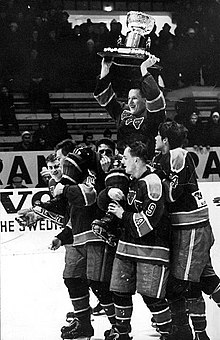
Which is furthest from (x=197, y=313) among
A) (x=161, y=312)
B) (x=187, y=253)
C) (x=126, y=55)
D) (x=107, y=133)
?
(x=126, y=55)

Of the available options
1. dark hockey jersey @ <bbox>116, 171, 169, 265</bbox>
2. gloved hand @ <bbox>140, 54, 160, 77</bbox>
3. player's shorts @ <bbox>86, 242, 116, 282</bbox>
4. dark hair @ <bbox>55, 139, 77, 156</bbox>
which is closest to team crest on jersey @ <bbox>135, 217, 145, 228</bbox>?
dark hockey jersey @ <bbox>116, 171, 169, 265</bbox>

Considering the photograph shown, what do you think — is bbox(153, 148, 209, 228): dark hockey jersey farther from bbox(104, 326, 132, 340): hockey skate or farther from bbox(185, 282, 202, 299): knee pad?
bbox(104, 326, 132, 340): hockey skate

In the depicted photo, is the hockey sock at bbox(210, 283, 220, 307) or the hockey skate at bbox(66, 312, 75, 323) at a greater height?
the hockey sock at bbox(210, 283, 220, 307)

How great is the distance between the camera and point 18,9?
3084 mm

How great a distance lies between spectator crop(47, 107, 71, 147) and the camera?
3066 millimetres

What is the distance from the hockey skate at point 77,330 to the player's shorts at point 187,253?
49 cm

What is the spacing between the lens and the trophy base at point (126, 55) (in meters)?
3.08

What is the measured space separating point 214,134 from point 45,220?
93 cm

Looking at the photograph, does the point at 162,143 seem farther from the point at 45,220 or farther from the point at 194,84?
the point at 45,220

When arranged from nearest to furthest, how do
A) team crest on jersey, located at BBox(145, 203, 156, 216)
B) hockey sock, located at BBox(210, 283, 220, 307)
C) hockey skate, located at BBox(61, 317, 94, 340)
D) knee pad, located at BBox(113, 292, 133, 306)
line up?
team crest on jersey, located at BBox(145, 203, 156, 216), knee pad, located at BBox(113, 292, 133, 306), hockey skate, located at BBox(61, 317, 94, 340), hockey sock, located at BBox(210, 283, 220, 307)

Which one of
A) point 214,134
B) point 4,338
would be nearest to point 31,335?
point 4,338

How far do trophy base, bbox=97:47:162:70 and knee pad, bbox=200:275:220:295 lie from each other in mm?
1099

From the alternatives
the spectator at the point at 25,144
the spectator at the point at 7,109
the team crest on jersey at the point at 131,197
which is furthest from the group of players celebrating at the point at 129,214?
the spectator at the point at 7,109

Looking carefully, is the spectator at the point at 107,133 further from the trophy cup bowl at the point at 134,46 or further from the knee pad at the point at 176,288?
the knee pad at the point at 176,288
